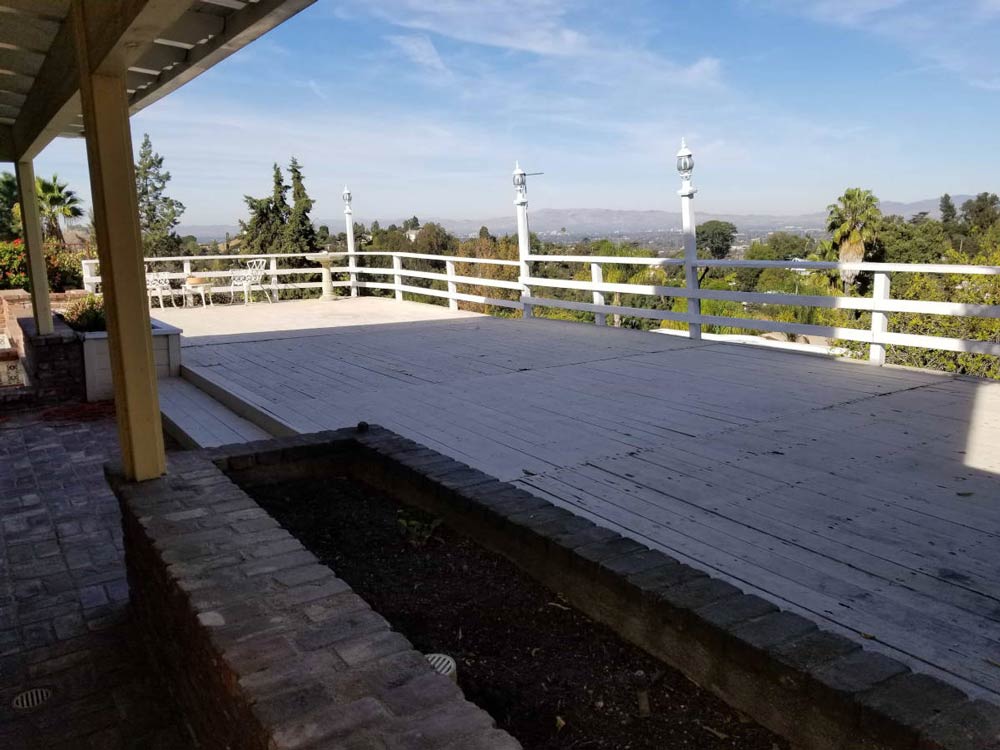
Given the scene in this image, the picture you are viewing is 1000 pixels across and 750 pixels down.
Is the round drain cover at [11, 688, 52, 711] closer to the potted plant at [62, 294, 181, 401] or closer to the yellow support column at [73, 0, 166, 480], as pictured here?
the yellow support column at [73, 0, 166, 480]

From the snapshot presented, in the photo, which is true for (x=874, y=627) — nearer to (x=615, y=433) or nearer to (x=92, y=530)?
(x=615, y=433)

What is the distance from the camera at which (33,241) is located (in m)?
6.84

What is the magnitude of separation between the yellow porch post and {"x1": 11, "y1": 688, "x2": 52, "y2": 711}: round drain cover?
525 centimetres

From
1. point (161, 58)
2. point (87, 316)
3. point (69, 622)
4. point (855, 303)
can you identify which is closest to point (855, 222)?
point (855, 303)

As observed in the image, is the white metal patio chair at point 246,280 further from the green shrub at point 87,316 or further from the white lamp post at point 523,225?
the white lamp post at point 523,225

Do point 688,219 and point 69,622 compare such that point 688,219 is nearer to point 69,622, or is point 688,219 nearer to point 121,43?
point 121,43

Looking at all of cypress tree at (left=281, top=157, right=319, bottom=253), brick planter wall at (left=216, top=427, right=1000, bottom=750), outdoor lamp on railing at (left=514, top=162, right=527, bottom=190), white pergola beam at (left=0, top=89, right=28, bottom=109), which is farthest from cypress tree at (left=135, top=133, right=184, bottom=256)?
brick planter wall at (left=216, top=427, right=1000, bottom=750)

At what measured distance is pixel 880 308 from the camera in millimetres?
5590

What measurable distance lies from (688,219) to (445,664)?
255 inches

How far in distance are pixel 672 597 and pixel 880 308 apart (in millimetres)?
4681

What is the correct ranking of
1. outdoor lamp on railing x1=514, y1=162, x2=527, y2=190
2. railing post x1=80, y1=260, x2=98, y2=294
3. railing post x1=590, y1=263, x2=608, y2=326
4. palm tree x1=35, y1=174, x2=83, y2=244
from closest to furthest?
railing post x1=590, y1=263, x2=608, y2=326 < outdoor lamp on railing x1=514, y1=162, x2=527, y2=190 < railing post x1=80, y1=260, x2=98, y2=294 < palm tree x1=35, y1=174, x2=83, y2=244

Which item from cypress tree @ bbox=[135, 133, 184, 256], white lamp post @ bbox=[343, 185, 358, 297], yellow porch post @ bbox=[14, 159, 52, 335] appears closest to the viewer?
yellow porch post @ bbox=[14, 159, 52, 335]

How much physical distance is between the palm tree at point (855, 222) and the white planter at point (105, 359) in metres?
25.7

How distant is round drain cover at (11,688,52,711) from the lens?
2254 millimetres
